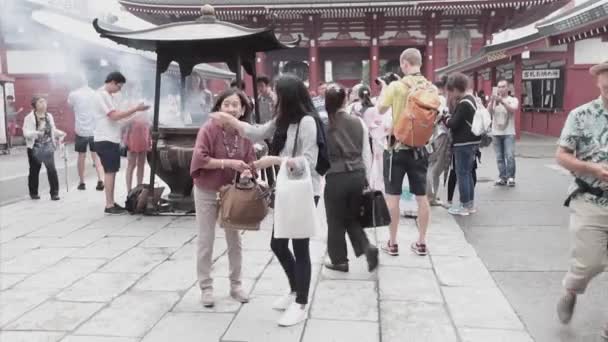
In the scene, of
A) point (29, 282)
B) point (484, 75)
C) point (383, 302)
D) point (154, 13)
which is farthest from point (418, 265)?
point (484, 75)

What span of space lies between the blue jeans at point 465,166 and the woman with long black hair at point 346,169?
2600 millimetres

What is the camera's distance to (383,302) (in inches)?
154

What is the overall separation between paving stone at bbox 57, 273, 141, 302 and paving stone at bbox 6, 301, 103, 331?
120 millimetres

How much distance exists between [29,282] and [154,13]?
15851mm

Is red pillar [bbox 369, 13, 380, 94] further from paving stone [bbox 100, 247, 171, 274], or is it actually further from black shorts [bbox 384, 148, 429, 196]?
paving stone [bbox 100, 247, 171, 274]

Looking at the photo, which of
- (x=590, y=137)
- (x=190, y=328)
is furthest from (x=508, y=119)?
(x=190, y=328)

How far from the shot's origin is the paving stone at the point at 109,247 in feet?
16.9

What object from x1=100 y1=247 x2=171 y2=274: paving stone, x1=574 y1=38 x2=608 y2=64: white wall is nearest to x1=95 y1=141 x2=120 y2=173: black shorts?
x1=100 y1=247 x2=171 y2=274: paving stone

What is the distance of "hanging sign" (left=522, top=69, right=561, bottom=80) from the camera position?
1742 cm

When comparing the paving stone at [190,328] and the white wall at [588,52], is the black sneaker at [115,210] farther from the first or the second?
the white wall at [588,52]

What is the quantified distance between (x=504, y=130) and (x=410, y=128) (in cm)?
434

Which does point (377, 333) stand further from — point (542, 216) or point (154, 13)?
point (154, 13)

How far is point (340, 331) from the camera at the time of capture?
3.41m

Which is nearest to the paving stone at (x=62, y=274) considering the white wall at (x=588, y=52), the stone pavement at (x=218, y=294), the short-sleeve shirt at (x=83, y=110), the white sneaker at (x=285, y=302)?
the stone pavement at (x=218, y=294)
